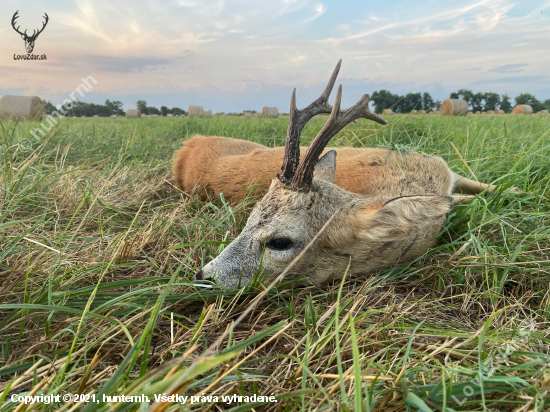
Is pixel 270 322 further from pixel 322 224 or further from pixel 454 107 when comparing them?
pixel 454 107

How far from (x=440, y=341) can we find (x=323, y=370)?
0.59 metres

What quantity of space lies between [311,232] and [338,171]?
3.78 feet

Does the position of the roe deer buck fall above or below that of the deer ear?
below

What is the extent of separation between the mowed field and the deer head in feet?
0.44

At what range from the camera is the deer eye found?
6.96 ft

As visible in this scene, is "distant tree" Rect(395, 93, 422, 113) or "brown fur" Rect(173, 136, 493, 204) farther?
"distant tree" Rect(395, 93, 422, 113)

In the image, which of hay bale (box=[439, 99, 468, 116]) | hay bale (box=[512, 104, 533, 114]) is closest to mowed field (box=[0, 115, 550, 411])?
hay bale (box=[439, 99, 468, 116])

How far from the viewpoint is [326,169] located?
105 inches

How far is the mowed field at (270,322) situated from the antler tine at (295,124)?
2.21 ft

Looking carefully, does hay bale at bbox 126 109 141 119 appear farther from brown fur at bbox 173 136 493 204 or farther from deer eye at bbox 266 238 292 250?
deer eye at bbox 266 238 292 250

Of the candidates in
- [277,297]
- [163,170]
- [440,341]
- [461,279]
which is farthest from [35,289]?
[163,170]

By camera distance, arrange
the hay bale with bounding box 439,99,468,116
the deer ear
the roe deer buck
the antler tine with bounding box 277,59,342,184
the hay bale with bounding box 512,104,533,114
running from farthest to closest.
→ the hay bale with bounding box 512,104,533,114, the hay bale with bounding box 439,99,468,116, the deer ear, the antler tine with bounding box 277,59,342,184, the roe deer buck

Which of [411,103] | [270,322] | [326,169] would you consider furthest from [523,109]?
[270,322]
